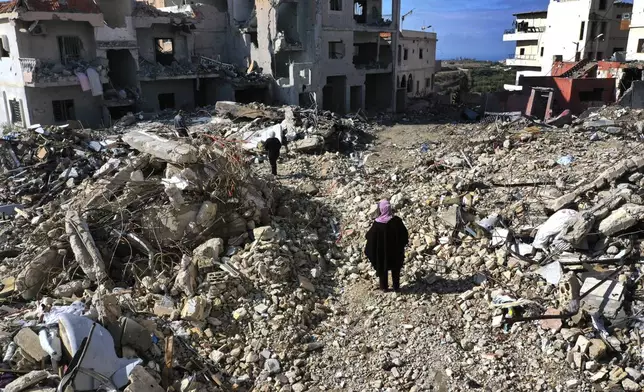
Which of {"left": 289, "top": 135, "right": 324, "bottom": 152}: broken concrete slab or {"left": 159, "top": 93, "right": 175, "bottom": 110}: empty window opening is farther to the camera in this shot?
{"left": 159, "top": 93, "right": 175, "bottom": 110}: empty window opening

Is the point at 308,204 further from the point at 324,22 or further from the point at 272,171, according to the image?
the point at 324,22

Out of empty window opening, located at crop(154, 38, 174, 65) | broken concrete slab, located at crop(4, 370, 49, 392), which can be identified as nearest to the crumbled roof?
empty window opening, located at crop(154, 38, 174, 65)

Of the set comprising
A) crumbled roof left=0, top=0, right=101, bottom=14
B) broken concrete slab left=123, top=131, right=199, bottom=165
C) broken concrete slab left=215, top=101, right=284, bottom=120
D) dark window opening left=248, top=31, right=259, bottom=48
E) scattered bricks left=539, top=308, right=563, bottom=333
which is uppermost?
crumbled roof left=0, top=0, right=101, bottom=14

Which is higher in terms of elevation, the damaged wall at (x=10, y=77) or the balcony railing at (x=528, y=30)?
the balcony railing at (x=528, y=30)

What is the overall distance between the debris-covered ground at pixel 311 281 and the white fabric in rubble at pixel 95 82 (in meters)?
11.0

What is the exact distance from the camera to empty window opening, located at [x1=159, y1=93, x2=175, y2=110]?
1054 inches

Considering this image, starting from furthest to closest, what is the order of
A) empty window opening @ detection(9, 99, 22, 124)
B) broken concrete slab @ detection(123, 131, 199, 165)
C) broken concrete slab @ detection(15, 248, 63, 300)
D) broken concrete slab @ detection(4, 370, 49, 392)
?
empty window opening @ detection(9, 99, 22, 124), broken concrete slab @ detection(123, 131, 199, 165), broken concrete slab @ detection(15, 248, 63, 300), broken concrete slab @ detection(4, 370, 49, 392)

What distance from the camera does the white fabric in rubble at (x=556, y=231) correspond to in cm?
722

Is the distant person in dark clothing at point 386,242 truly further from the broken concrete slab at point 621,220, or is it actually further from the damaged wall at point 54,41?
the damaged wall at point 54,41

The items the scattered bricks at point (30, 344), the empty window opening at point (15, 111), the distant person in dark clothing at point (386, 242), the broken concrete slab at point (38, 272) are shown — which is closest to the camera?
the scattered bricks at point (30, 344)

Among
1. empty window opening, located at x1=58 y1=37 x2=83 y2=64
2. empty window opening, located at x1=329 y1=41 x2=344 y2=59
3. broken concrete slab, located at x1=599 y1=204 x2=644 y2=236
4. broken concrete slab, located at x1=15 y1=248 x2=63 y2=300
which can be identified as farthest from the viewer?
empty window opening, located at x1=329 y1=41 x2=344 y2=59

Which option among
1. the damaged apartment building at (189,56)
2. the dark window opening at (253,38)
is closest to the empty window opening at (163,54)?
the damaged apartment building at (189,56)

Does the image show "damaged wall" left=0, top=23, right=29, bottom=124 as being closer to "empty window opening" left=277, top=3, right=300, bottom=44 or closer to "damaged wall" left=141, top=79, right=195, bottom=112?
"damaged wall" left=141, top=79, right=195, bottom=112

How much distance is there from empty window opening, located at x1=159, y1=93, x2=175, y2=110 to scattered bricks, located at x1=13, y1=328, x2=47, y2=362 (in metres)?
23.3
